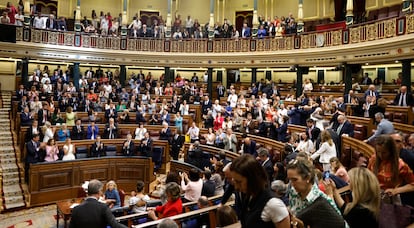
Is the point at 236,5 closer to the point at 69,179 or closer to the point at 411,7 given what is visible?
the point at 411,7

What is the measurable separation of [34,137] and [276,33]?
1143 centimetres

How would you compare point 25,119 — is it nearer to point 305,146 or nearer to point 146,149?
point 146,149

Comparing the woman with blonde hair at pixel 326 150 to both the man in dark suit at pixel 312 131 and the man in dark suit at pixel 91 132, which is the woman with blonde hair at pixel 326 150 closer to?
the man in dark suit at pixel 312 131

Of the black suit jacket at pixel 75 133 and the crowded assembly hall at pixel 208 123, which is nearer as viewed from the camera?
the crowded assembly hall at pixel 208 123

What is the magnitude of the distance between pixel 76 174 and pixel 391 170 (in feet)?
26.5

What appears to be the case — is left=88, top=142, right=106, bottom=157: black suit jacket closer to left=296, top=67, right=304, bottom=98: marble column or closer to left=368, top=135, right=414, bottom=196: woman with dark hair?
left=368, top=135, right=414, bottom=196: woman with dark hair

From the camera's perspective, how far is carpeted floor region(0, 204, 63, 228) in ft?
25.0

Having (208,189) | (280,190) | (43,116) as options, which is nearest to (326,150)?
(208,189)

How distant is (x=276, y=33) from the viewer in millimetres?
16906

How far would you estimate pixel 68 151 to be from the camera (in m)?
9.65

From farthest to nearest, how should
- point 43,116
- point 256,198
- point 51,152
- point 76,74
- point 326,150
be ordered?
point 76,74
point 43,116
point 51,152
point 326,150
point 256,198

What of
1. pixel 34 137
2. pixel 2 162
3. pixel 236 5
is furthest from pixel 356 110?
pixel 236 5

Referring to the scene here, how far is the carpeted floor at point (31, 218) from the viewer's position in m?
7.62

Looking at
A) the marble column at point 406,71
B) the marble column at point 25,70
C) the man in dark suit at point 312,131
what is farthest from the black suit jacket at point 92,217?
the marble column at point 25,70
